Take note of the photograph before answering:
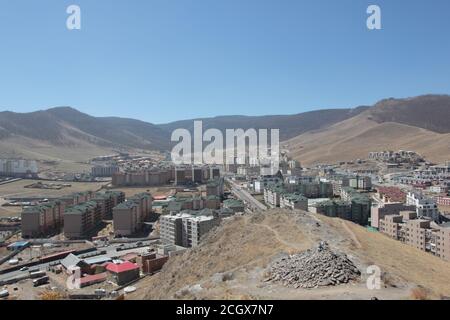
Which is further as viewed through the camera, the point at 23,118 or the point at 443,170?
the point at 23,118

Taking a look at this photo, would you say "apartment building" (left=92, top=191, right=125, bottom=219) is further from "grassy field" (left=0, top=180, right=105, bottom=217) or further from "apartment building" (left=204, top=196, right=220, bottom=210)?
"grassy field" (left=0, top=180, right=105, bottom=217)

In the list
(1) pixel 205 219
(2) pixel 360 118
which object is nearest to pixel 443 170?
(1) pixel 205 219

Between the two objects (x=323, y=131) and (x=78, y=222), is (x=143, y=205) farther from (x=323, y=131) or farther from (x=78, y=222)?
(x=323, y=131)

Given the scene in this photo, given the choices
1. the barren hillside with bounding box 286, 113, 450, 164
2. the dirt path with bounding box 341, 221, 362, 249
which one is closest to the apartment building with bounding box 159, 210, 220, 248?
the dirt path with bounding box 341, 221, 362, 249

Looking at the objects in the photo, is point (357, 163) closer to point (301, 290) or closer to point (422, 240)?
point (422, 240)
